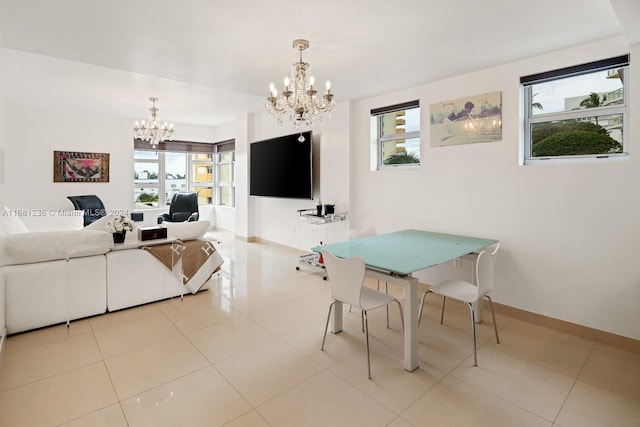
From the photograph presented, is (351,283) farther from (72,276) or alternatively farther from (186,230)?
(72,276)

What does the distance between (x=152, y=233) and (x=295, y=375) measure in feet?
7.50

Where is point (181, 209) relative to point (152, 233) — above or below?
above

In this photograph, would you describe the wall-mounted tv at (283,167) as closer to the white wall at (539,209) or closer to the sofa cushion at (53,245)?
the white wall at (539,209)

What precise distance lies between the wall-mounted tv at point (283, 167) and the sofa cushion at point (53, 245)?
2780mm

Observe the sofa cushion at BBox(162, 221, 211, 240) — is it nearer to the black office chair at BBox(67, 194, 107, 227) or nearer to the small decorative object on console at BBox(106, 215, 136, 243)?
the small decorative object on console at BBox(106, 215, 136, 243)

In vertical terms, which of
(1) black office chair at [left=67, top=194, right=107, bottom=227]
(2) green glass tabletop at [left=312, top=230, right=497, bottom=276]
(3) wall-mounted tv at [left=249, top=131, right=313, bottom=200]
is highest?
(3) wall-mounted tv at [left=249, top=131, right=313, bottom=200]

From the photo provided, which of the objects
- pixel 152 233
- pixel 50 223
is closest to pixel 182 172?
pixel 50 223

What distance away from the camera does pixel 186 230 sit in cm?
380

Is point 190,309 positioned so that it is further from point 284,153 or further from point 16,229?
point 284,153

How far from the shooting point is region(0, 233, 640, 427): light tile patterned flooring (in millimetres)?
1883

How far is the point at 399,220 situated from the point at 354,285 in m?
2.15

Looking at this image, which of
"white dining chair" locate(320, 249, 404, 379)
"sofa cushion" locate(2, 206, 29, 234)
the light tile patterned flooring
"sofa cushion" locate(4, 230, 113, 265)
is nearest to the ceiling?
"sofa cushion" locate(2, 206, 29, 234)

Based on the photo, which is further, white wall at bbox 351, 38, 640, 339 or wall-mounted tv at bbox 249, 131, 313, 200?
wall-mounted tv at bbox 249, 131, 313, 200

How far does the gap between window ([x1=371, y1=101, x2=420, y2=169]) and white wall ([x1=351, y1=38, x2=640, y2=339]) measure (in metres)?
0.19
